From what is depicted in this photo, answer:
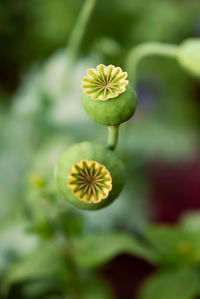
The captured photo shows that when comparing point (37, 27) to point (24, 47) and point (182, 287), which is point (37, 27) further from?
point (182, 287)

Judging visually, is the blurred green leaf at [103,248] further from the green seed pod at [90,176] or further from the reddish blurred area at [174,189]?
the reddish blurred area at [174,189]

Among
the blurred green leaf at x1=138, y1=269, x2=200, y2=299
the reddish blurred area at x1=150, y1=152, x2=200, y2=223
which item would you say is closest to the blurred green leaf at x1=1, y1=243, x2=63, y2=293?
the blurred green leaf at x1=138, y1=269, x2=200, y2=299

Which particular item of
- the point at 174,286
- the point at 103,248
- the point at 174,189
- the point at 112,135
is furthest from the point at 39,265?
the point at 174,189

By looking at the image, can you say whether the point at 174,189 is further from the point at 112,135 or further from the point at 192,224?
the point at 112,135

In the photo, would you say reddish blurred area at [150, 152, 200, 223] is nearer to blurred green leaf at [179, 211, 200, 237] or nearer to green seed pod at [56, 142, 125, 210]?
blurred green leaf at [179, 211, 200, 237]

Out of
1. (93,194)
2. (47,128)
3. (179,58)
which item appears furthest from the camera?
(47,128)

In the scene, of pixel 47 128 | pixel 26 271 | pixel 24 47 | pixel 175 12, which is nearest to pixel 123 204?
pixel 47 128

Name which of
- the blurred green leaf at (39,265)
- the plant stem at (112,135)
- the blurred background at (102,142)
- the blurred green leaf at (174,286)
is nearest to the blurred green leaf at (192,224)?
the blurred background at (102,142)
